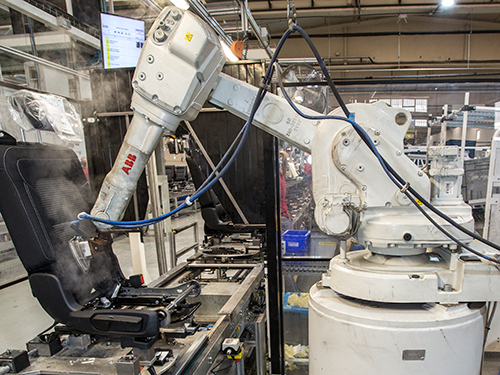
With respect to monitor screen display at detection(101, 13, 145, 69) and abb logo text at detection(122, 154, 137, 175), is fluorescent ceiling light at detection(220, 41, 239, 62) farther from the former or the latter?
abb logo text at detection(122, 154, 137, 175)

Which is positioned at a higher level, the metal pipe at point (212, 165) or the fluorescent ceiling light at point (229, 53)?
the fluorescent ceiling light at point (229, 53)

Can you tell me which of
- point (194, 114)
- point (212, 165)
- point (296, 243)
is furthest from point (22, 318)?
point (194, 114)

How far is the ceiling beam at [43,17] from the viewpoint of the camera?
13.8 feet

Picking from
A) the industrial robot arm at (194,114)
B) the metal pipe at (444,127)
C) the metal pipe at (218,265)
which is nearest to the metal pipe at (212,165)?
the metal pipe at (218,265)

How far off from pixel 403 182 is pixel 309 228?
161cm

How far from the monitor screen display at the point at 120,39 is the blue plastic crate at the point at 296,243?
113 inches

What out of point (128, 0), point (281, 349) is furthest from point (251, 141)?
point (281, 349)

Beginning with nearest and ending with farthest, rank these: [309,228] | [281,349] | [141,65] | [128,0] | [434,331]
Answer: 1. [434,331]
2. [141,65]
3. [281,349]
4. [309,228]
5. [128,0]

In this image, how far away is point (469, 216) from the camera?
52.9 inches

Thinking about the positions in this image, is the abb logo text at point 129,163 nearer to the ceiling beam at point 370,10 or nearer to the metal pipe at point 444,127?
the metal pipe at point 444,127

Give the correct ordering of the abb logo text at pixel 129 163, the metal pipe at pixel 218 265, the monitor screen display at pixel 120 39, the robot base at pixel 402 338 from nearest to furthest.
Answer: the robot base at pixel 402 338, the abb logo text at pixel 129 163, the metal pipe at pixel 218 265, the monitor screen display at pixel 120 39

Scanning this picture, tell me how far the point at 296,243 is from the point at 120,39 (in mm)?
3338

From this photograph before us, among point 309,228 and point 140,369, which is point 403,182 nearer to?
point 140,369

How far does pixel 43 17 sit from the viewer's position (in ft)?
14.9
